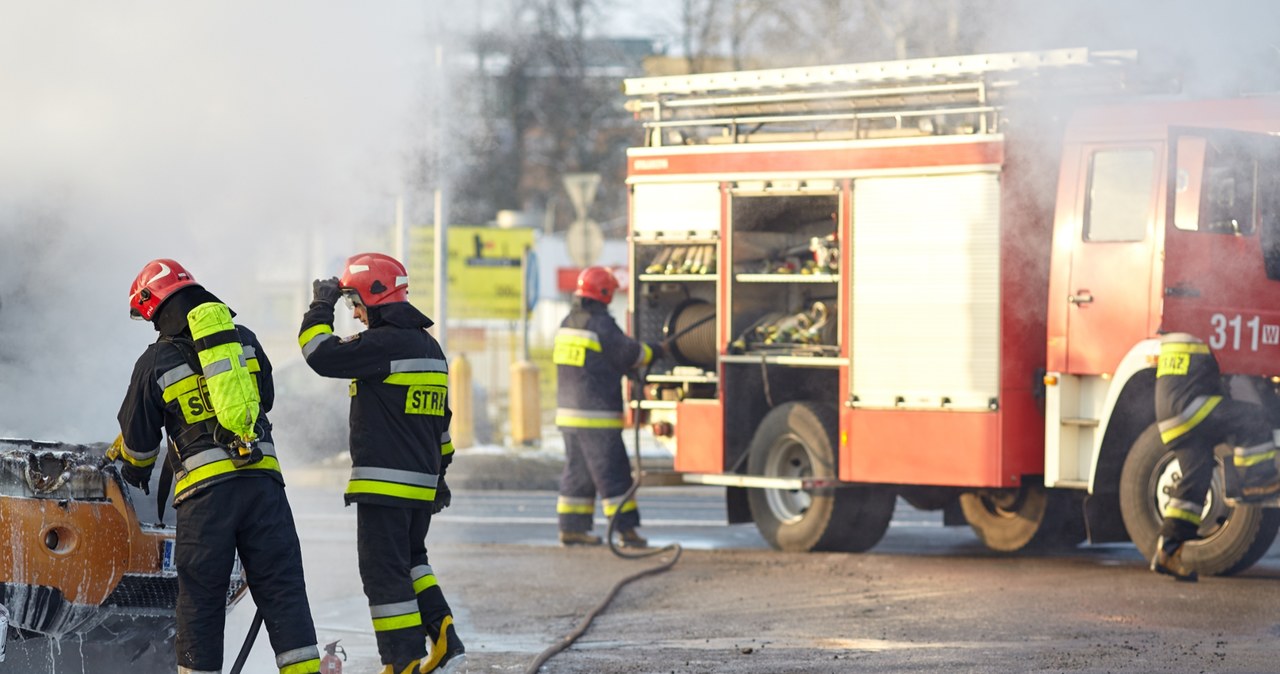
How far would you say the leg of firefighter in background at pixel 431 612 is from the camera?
23.2 ft

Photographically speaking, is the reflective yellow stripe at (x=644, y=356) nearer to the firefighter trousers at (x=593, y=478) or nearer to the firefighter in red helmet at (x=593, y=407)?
the firefighter in red helmet at (x=593, y=407)

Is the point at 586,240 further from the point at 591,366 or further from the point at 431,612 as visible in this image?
the point at 431,612

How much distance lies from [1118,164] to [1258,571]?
2.41m

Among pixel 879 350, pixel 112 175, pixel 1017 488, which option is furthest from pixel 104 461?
pixel 1017 488

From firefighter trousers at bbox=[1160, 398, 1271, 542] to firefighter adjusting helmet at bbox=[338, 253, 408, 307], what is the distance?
14.9 feet

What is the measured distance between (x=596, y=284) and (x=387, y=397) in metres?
5.19

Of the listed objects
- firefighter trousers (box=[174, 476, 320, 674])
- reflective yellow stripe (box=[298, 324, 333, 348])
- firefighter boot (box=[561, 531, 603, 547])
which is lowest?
firefighter boot (box=[561, 531, 603, 547])

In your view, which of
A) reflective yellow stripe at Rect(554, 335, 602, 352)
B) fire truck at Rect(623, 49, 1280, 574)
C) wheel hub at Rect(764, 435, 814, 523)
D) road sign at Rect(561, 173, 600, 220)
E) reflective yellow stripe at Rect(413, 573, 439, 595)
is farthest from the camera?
road sign at Rect(561, 173, 600, 220)

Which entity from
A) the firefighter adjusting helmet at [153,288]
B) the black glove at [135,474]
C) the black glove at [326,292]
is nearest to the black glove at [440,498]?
the black glove at [326,292]

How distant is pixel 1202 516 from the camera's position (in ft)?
32.5

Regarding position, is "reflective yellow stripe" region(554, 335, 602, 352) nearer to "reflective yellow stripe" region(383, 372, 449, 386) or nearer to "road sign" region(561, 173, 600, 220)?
"reflective yellow stripe" region(383, 372, 449, 386)

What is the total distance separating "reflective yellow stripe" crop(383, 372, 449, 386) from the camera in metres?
7.01

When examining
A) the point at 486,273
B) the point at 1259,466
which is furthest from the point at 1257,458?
the point at 486,273

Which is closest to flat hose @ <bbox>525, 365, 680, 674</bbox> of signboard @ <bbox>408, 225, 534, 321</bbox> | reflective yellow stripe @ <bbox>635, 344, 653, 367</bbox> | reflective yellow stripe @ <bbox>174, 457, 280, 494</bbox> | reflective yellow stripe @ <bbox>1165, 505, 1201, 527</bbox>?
reflective yellow stripe @ <bbox>635, 344, 653, 367</bbox>
